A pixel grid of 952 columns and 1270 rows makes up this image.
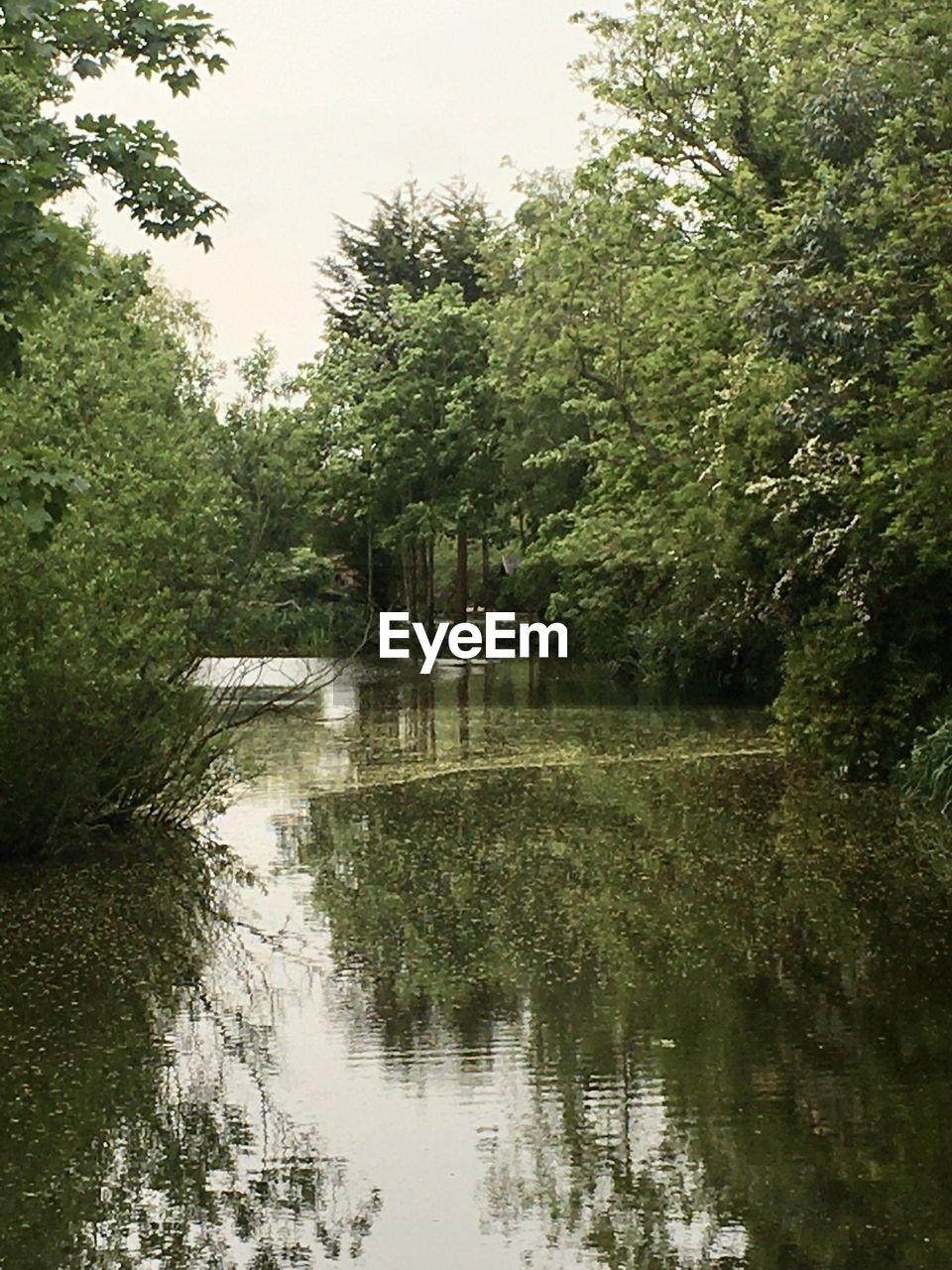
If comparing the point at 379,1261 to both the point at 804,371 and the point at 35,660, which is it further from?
the point at 804,371

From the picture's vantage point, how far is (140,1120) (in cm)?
711

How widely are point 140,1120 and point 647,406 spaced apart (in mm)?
27458

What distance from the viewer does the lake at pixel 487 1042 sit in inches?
230

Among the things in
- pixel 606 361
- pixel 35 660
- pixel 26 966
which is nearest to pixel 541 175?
pixel 606 361

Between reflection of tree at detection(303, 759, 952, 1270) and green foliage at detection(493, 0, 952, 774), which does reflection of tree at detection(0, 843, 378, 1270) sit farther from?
green foliage at detection(493, 0, 952, 774)

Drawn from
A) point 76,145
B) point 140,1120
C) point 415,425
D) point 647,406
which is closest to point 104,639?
point 76,145

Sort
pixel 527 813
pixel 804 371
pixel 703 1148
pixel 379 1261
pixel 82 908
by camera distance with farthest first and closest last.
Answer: pixel 804 371
pixel 527 813
pixel 82 908
pixel 703 1148
pixel 379 1261

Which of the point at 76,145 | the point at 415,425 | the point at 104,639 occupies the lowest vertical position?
the point at 104,639

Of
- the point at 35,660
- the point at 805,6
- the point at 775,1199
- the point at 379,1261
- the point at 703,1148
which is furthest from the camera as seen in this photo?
the point at 805,6

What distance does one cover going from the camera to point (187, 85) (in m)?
10.7

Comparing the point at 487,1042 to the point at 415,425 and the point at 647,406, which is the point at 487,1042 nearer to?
the point at 647,406

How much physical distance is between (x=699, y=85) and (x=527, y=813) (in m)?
15.7

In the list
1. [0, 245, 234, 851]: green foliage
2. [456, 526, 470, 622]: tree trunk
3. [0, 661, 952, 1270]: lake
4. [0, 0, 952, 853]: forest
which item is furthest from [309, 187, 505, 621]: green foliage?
[0, 661, 952, 1270]: lake

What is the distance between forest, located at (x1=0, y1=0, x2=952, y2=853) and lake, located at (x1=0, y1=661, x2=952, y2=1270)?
4.85 ft
